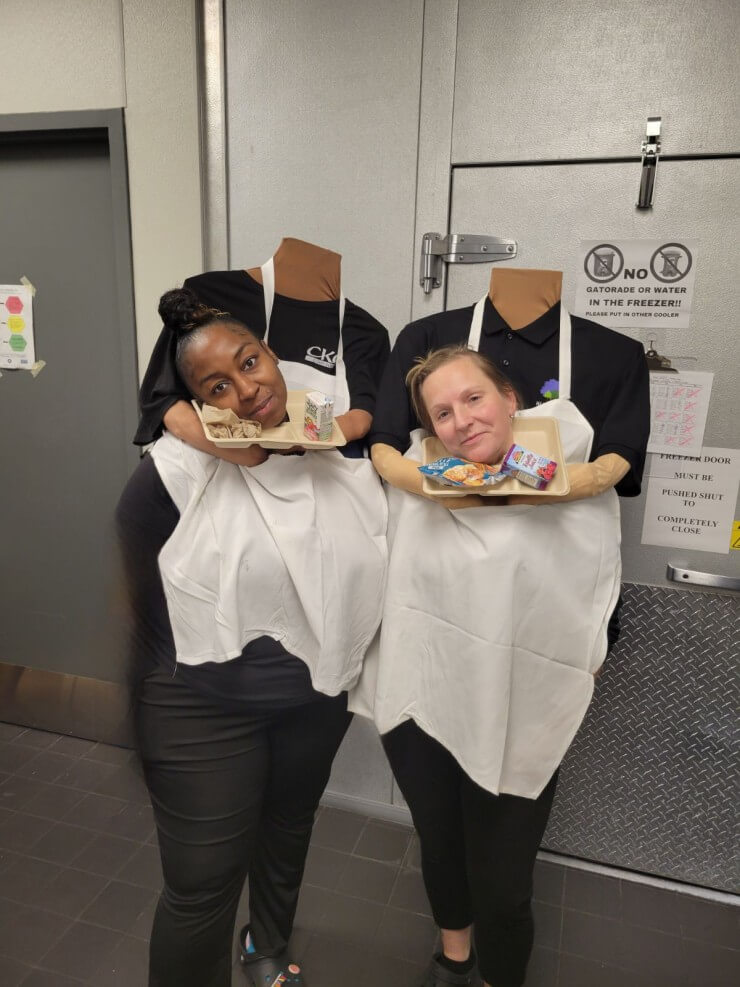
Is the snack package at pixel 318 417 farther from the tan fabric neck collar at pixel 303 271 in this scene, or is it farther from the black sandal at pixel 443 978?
the black sandal at pixel 443 978

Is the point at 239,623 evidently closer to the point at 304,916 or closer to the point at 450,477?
the point at 450,477

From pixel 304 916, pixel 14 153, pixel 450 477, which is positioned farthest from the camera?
pixel 14 153

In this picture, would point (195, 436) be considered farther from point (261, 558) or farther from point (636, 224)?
point (636, 224)

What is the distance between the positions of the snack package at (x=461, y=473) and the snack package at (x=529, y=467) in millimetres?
20

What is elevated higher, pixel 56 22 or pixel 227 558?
pixel 56 22

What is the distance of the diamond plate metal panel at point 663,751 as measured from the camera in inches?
73.4

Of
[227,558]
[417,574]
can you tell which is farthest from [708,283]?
[227,558]

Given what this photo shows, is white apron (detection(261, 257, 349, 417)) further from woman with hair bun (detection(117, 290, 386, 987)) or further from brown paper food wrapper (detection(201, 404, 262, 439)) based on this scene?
brown paper food wrapper (detection(201, 404, 262, 439))

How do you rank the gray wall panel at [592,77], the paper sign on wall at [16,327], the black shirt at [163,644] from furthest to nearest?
1. the paper sign on wall at [16,327]
2. the gray wall panel at [592,77]
3. the black shirt at [163,644]

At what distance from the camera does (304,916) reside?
5.98ft

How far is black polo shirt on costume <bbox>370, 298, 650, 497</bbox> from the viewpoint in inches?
47.1

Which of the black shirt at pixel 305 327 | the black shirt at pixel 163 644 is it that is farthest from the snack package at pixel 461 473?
the black shirt at pixel 163 644

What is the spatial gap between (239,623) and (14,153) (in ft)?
6.58

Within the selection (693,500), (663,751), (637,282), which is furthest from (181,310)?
(663,751)
